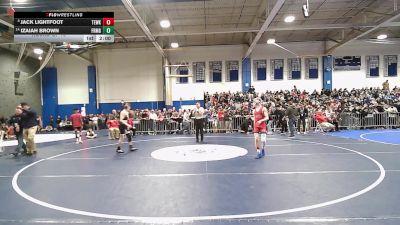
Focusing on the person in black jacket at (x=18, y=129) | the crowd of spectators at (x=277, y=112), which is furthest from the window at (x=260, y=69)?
the person in black jacket at (x=18, y=129)

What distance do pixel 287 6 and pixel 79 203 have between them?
16388 mm

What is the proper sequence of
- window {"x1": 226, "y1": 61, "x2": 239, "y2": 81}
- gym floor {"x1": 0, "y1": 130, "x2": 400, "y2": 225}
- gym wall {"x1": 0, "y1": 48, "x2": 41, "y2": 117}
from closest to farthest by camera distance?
1. gym floor {"x1": 0, "y1": 130, "x2": 400, "y2": 225}
2. gym wall {"x1": 0, "y1": 48, "x2": 41, "y2": 117}
3. window {"x1": 226, "y1": 61, "x2": 239, "y2": 81}

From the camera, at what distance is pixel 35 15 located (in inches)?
326

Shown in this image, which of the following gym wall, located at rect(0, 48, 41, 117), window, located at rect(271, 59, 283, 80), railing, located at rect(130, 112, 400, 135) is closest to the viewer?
railing, located at rect(130, 112, 400, 135)

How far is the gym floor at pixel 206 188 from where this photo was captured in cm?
425

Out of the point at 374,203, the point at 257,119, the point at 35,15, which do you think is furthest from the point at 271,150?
the point at 35,15

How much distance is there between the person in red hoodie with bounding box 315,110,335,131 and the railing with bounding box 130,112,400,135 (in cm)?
53

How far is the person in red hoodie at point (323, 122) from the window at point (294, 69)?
9535 millimetres

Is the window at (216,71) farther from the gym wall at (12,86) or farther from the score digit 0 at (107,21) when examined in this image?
the score digit 0 at (107,21)

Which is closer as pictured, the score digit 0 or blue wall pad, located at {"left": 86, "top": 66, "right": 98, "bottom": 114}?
the score digit 0

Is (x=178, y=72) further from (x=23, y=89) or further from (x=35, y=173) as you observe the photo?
(x=35, y=173)

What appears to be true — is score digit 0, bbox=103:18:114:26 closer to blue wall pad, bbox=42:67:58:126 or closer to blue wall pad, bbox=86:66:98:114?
blue wall pad, bbox=86:66:98:114
